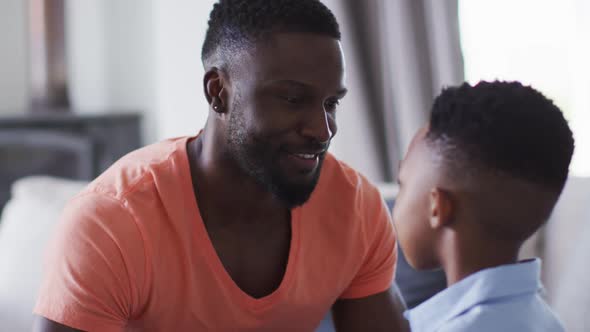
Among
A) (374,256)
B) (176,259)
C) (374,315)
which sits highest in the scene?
(176,259)

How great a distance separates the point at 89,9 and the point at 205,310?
8.38 feet

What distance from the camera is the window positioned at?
191 cm

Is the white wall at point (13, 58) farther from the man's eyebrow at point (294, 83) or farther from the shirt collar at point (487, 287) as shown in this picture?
the shirt collar at point (487, 287)

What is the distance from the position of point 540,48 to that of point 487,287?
1.21 m

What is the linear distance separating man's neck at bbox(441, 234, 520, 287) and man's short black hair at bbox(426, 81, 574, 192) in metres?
0.12

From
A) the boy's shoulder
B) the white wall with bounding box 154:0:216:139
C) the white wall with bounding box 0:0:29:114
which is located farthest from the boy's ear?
the white wall with bounding box 0:0:29:114

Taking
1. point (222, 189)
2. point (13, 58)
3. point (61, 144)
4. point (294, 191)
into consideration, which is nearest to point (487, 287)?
point (294, 191)

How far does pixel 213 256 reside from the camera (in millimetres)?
1149

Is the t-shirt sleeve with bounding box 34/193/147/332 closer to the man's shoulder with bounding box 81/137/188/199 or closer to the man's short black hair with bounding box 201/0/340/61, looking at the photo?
the man's shoulder with bounding box 81/137/188/199

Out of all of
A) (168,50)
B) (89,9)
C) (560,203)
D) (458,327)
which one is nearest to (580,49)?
(560,203)

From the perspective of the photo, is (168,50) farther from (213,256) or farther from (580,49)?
(213,256)

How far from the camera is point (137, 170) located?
117 centimetres

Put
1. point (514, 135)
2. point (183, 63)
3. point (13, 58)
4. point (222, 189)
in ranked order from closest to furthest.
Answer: point (514, 135) → point (222, 189) → point (183, 63) → point (13, 58)

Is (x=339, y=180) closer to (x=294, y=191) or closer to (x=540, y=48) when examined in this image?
(x=294, y=191)
